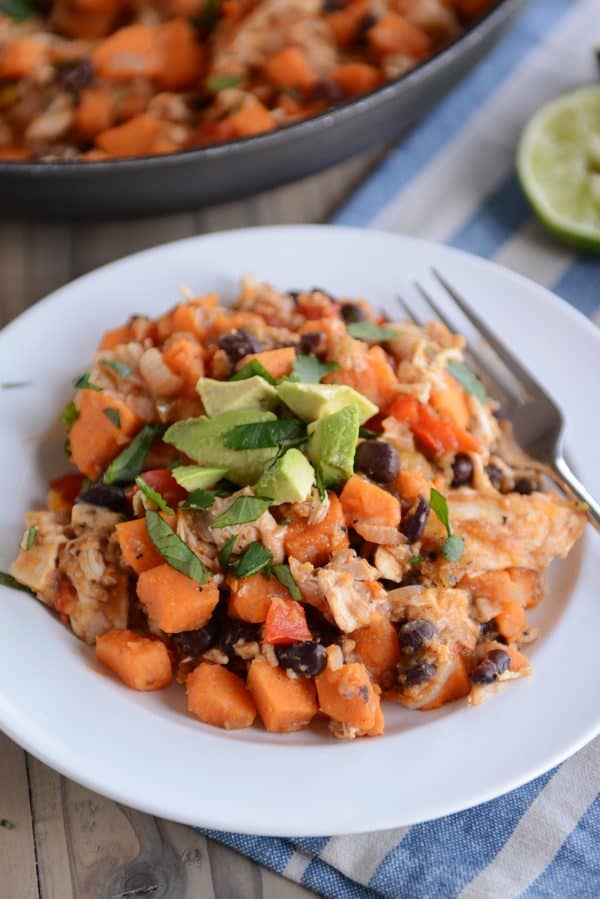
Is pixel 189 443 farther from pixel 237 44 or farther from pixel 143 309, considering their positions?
pixel 237 44

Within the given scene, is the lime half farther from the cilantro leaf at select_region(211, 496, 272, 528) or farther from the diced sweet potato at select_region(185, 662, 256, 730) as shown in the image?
the diced sweet potato at select_region(185, 662, 256, 730)

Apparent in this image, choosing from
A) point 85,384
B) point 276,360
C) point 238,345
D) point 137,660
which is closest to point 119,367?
point 85,384

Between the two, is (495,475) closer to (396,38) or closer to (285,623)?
(285,623)

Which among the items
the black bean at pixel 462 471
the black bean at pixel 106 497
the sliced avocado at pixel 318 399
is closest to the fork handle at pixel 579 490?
the black bean at pixel 462 471

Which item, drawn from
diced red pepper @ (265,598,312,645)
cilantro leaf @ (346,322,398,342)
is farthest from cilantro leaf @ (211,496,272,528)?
cilantro leaf @ (346,322,398,342)

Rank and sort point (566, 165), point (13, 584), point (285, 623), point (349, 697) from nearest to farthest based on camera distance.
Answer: point (349, 697) → point (285, 623) → point (13, 584) → point (566, 165)

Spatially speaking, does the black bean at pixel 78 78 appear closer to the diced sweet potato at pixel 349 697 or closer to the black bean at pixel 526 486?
the black bean at pixel 526 486
